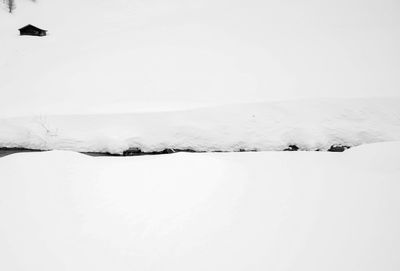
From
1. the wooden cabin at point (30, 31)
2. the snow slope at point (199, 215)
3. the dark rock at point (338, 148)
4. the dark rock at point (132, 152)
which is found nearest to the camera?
the snow slope at point (199, 215)

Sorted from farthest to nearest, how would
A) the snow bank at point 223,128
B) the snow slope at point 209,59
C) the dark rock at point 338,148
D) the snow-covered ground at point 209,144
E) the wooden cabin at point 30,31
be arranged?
the wooden cabin at point 30,31, the snow slope at point 209,59, the snow bank at point 223,128, the dark rock at point 338,148, the snow-covered ground at point 209,144

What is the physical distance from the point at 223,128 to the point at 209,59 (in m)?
8.16

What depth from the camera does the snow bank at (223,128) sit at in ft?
27.8

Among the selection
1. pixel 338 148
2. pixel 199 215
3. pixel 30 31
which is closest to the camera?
pixel 199 215

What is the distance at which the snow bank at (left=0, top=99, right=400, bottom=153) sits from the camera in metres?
8.47

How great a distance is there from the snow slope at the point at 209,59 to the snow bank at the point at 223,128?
0.86 m

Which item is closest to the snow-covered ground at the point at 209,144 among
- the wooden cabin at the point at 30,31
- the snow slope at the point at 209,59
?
the snow slope at the point at 209,59

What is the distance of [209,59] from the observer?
51.3 ft

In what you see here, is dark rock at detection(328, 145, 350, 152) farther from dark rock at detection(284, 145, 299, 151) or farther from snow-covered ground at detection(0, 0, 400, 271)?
dark rock at detection(284, 145, 299, 151)

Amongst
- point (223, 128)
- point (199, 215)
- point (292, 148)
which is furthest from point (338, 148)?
point (199, 215)

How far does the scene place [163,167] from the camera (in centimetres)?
646

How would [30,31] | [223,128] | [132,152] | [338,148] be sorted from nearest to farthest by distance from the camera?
[338,148] → [132,152] → [223,128] → [30,31]

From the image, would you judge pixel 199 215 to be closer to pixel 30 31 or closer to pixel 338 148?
pixel 338 148

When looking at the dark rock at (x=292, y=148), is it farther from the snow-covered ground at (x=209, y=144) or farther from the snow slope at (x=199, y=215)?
the snow slope at (x=199, y=215)
